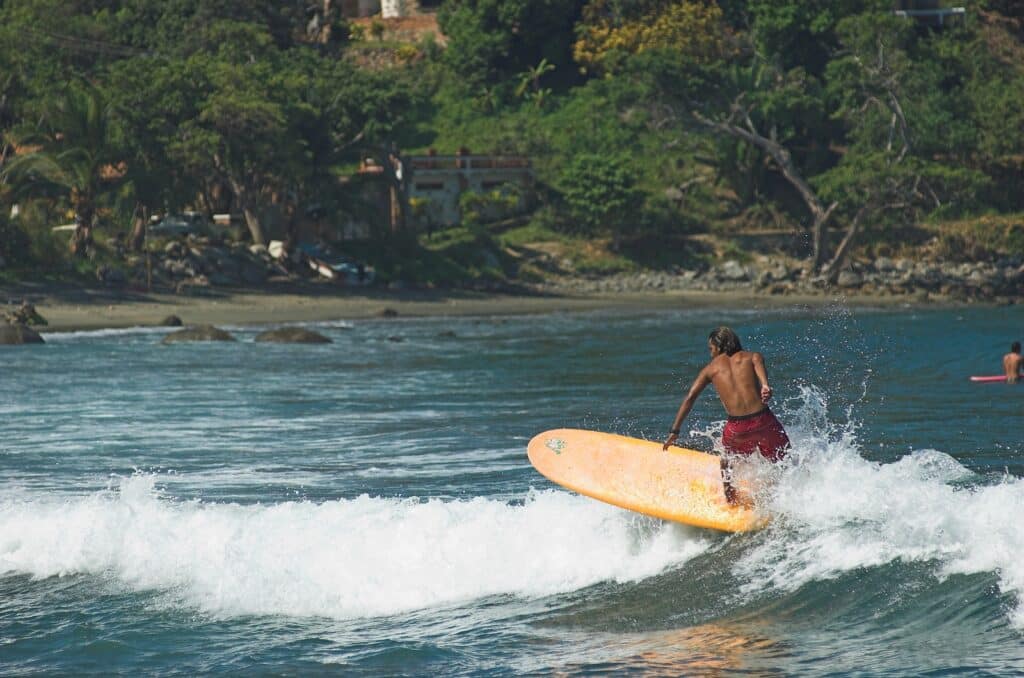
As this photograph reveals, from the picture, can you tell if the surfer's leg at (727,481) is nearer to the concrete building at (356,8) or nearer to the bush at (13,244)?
the bush at (13,244)

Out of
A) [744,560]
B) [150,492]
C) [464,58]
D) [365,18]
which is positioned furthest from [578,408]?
[365,18]

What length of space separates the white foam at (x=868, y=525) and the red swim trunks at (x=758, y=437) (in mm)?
314

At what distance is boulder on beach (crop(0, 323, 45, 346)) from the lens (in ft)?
114

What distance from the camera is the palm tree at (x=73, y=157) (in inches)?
1785

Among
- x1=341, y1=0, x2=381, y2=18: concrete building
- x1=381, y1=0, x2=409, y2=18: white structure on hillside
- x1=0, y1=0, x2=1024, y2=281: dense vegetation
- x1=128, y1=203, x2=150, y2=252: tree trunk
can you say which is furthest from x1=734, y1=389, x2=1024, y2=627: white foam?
x1=341, y1=0, x2=381, y2=18: concrete building

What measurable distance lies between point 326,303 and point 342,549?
1416 inches

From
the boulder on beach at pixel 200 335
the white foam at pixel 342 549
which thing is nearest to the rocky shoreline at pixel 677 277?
the boulder on beach at pixel 200 335

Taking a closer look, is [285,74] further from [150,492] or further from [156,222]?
[150,492]

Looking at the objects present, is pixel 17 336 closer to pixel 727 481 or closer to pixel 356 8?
pixel 727 481

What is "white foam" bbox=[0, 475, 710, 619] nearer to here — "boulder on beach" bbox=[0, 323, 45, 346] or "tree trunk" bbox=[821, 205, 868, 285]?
"boulder on beach" bbox=[0, 323, 45, 346]

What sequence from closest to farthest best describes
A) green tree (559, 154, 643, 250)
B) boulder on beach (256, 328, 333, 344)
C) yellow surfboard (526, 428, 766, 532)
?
yellow surfboard (526, 428, 766, 532) → boulder on beach (256, 328, 333, 344) → green tree (559, 154, 643, 250)

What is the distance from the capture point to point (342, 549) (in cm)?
1241

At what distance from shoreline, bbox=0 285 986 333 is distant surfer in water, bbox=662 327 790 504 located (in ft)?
97.6

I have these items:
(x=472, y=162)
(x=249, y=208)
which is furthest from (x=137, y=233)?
(x=472, y=162)
